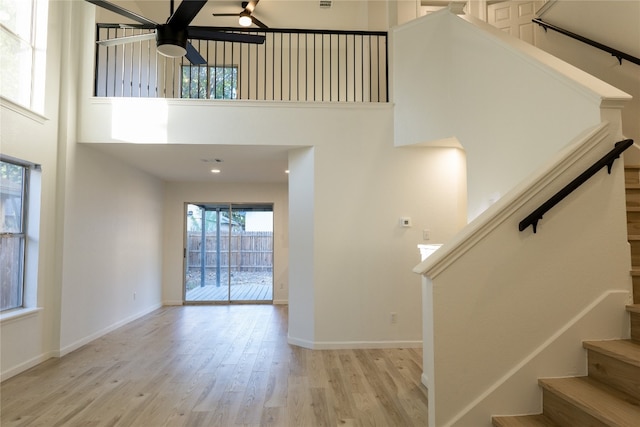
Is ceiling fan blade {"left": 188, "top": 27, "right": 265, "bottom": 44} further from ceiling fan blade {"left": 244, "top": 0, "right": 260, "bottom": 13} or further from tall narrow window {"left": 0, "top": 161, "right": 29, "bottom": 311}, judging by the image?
ceiling fan blade {"left": 244, "top": 0, "right": 260, "bottom": 13}

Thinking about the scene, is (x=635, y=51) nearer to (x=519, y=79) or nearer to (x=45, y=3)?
(x=519, y=79)

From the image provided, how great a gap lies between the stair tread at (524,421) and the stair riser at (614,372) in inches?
13.8

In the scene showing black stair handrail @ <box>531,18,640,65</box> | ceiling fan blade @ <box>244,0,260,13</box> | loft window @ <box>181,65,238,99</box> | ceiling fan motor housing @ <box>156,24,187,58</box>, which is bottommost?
ceiling fan motor housing @ <box>156,24,187,58</box>

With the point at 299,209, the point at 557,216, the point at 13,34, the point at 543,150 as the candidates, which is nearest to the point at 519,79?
the point at 543,150

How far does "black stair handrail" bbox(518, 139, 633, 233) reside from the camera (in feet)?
6.82

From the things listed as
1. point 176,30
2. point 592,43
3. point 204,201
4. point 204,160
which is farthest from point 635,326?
point 204,201

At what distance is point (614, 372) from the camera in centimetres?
195

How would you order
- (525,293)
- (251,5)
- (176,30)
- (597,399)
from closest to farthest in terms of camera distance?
(597,399) < (525,293) < (176,30) < (251,5)

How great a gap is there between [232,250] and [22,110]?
509cm

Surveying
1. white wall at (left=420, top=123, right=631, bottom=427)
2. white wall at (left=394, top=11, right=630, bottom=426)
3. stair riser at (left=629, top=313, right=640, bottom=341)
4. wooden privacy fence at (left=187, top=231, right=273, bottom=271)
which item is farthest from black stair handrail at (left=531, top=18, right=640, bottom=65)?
wooden privacy fence at (left=187, top=231, right=273, bottom=271)

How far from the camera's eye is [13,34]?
12.6 feet

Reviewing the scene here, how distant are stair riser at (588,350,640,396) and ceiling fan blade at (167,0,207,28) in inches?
119

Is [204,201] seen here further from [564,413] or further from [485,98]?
[564,413]

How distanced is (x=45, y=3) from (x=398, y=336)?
5389mm
